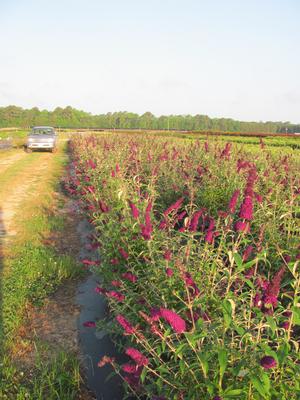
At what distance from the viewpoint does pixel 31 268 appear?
519 cm

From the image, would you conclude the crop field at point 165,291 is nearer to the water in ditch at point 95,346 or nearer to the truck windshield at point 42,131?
the water in ditch at point 95,346

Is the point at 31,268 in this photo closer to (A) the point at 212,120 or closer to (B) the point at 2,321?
(B) the point at 2,321

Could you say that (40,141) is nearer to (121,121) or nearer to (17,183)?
(17,183)

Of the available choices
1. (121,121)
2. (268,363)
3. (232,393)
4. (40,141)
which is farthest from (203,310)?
(121,121)

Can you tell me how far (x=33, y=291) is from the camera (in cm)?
468

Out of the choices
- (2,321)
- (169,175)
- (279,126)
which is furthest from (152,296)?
(279,126)

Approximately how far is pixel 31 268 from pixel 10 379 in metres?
2.19

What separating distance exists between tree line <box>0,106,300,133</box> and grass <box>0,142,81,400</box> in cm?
9788

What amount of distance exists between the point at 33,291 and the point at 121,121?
4773 inches

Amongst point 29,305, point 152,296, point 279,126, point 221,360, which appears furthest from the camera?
point 279,126

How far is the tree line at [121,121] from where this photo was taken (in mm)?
103000

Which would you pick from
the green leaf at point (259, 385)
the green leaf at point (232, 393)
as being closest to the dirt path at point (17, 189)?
the green leaf at point (232, 393)

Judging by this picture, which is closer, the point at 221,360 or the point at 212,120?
the point at 221,360

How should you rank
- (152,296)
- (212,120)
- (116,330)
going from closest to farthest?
(152,296) → (116,330) → (212,120)
